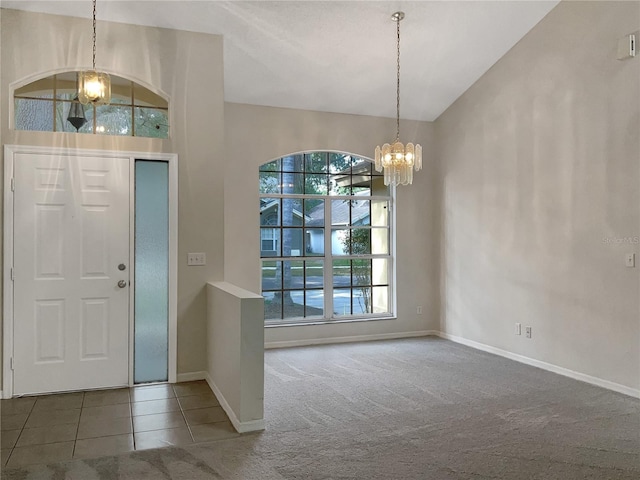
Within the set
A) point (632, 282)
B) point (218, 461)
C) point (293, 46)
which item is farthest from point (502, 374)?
point (293, 46)

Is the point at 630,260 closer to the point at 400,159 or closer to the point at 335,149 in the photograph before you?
the point at 400,159

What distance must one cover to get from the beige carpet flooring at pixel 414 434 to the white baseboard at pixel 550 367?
0.10 meters

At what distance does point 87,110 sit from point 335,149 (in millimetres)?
2895

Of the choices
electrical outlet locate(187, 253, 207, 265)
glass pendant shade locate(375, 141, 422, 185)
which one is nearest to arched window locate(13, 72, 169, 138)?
electrical outlet locate(187, 253, 207, 265)

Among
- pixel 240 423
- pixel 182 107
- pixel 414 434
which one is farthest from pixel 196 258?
pixel 414 434

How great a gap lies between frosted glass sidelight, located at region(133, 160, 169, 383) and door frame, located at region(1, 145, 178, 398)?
0.14 ft

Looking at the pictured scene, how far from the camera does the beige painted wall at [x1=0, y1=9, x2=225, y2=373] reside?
4031mm

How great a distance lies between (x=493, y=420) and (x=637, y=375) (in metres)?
1.44

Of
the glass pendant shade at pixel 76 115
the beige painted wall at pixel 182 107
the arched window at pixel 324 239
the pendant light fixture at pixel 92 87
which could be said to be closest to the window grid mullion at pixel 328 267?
the arched window at pixel 324 239

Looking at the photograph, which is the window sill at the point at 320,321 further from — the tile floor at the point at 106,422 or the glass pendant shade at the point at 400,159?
the glass pendant shade at the point at 400,159

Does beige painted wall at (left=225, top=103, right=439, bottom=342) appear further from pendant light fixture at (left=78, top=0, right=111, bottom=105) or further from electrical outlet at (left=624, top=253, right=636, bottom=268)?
electrical outlet at (left=624, top=253, right=636, bottom=268)

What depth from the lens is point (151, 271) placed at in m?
4.30

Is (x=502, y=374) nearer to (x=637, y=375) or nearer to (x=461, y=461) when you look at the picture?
(x=637, y=375)

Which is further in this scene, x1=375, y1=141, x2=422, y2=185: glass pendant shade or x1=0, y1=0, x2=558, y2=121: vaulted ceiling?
x1=375, y1=141, x2=422, y2=185: glass pendant shade
